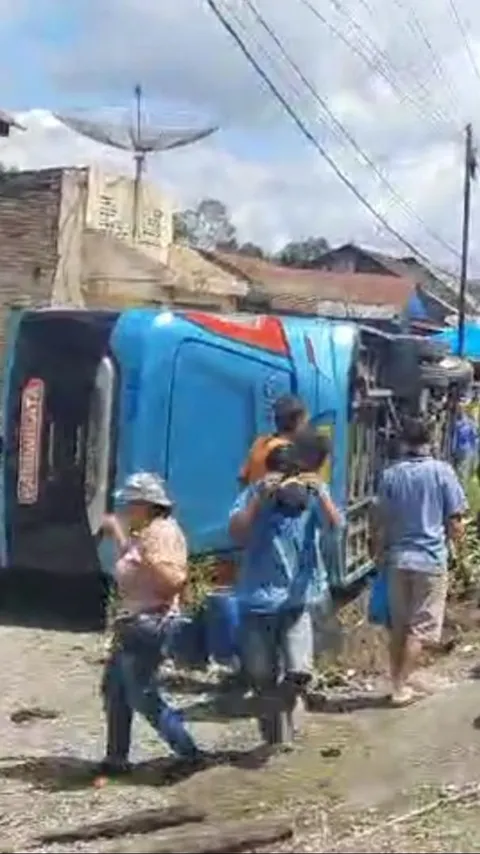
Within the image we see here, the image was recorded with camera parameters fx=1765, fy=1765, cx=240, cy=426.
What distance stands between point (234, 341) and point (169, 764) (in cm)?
423

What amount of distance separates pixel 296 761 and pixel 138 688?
802 mm

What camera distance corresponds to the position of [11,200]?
20.6m

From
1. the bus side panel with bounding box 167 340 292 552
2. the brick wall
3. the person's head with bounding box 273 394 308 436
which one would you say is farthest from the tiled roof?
the person's head with bounding box 273 394 308 436

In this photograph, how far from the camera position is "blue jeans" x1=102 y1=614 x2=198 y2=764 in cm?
759

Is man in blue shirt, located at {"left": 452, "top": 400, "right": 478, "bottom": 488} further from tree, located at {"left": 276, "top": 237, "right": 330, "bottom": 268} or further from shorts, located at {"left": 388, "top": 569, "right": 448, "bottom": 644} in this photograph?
tree, located at {"left": 276, "top": 237, "right": 330, "bottom": 268}

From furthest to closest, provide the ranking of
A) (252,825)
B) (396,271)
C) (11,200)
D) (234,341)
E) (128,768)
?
(396,271) < (11,200) < (234,341) < (128,768) < (252,825)

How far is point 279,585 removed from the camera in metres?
7.99

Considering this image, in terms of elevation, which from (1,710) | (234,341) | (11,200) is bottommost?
(1,710)

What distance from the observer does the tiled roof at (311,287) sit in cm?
2856

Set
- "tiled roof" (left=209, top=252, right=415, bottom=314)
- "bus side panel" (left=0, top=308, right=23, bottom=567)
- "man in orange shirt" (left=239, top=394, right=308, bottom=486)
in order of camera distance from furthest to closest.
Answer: "tiled roof" (left=209, top=252, right=415, bottom=314) < "bus side panel" (left=0, top=308, right=23, bottom=567) < "man in orange shirt" (left=239, top=394, right=308, bottom=486)

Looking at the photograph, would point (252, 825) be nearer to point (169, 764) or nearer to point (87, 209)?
point (169, 764)

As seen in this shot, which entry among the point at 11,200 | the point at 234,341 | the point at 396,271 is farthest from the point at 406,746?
the point at 396,271

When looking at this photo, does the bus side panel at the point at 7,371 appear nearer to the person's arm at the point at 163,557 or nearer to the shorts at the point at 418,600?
the shorts at the point at 418,600

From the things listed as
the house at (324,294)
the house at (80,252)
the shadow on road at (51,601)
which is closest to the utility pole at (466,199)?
the house at (324,294)
